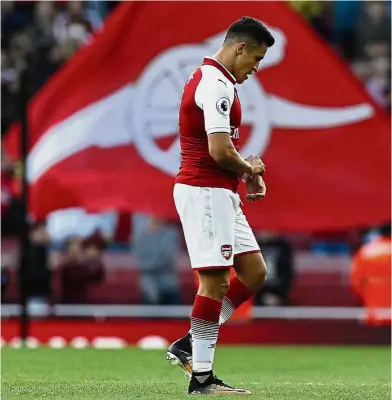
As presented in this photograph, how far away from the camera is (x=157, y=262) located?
17219 millimetres

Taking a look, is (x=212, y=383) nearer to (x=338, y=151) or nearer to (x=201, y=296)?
(x=201, y=296)

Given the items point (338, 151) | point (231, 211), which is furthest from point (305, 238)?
point (231, 211)

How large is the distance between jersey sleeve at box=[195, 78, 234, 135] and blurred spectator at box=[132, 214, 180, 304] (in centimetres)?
940

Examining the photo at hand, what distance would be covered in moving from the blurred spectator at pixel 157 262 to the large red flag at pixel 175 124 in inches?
87.8

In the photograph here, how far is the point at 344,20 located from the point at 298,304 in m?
6.13

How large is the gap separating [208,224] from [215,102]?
0.72 meters

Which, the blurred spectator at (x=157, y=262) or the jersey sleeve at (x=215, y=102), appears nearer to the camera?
the jersey sleeve at (x=215, y=102)

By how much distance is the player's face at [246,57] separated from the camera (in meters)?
7.96

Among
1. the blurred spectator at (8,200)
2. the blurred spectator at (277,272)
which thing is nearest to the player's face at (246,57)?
the blurred spectator at (277,272)

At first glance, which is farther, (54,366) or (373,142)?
(373,142)

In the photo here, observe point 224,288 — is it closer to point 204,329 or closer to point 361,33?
point 204,329

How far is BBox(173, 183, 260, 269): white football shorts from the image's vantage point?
Result: 786cm

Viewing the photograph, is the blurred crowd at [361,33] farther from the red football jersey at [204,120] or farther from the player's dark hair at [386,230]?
the red football jersey at [204,120]

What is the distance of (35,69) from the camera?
17.9m
